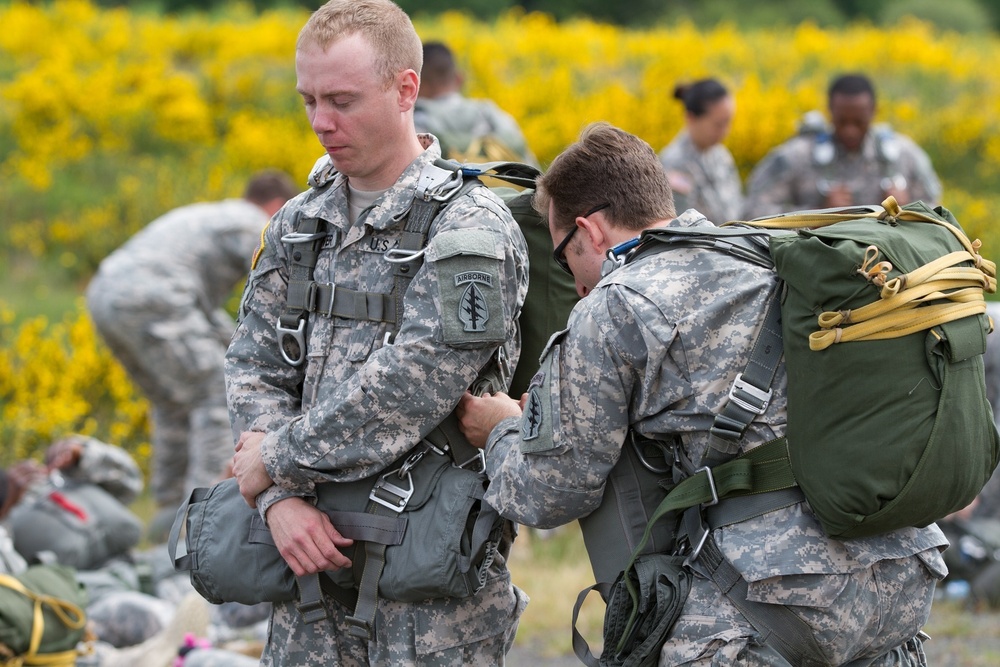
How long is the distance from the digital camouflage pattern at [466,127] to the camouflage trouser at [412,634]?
A: 325 centimetres

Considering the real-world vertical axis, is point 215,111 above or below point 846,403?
below

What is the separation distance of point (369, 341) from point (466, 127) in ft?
12.5

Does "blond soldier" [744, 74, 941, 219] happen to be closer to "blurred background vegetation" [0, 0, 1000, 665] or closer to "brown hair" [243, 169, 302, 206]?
"blurred background vegetation" [0, 0, 1000, 665]

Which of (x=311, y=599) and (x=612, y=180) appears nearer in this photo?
(x=612, y=180)

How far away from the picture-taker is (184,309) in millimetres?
7062

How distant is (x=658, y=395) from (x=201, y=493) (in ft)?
4.14

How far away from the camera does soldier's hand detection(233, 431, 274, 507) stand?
282cm

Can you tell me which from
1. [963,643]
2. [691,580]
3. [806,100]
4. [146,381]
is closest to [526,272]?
[691,580]

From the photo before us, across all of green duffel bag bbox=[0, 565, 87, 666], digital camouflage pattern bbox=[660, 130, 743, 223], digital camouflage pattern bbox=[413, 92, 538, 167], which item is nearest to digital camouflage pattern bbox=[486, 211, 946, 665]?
green duffel bag bbox=[0, 565, 87, 666]

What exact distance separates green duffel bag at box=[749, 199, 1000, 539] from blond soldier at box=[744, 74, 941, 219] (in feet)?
17.1

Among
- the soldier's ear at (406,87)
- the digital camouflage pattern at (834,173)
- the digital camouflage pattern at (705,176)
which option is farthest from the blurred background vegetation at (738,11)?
the soldier's ear at (406,87)

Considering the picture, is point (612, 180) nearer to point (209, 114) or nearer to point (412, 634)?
point (412, 634)

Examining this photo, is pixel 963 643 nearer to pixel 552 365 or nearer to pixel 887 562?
pixel 887 562

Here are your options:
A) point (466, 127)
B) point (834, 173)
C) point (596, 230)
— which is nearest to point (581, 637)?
point (596, 230)
